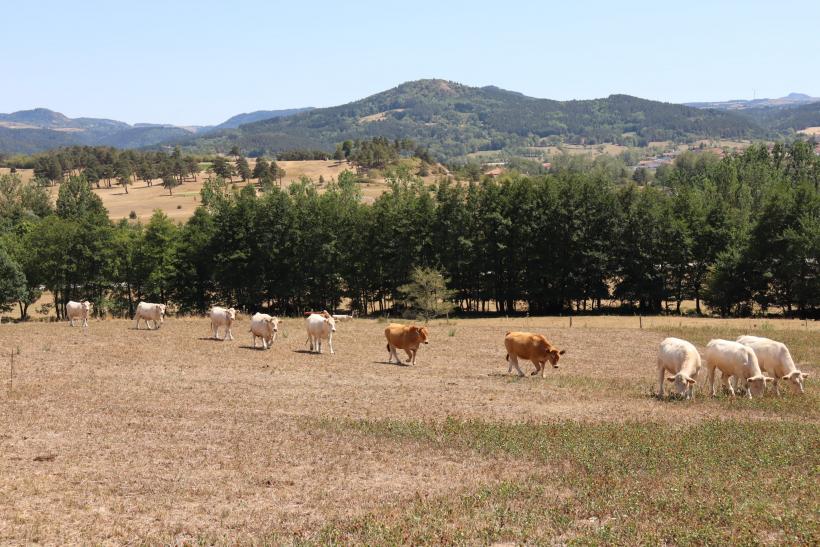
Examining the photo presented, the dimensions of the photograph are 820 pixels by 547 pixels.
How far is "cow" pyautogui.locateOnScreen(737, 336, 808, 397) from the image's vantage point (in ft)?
78.8

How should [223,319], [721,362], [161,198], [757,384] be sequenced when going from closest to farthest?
[757,384], [721,362], [223,319], [161,198]

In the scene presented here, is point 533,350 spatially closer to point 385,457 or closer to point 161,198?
point 385,457

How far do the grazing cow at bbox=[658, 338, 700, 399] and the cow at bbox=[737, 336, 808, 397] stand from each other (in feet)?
9.71

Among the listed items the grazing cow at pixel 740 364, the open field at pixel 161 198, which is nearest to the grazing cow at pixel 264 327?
the grazing cow at pixel 740 364

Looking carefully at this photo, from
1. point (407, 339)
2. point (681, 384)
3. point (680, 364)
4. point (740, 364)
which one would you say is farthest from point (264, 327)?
point (740, 364)

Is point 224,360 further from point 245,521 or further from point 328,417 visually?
point 245,521

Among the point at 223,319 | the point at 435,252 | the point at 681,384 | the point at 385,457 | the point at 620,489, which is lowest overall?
the point at 435,252

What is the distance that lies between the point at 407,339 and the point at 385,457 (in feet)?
49.4

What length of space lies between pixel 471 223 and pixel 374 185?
104m

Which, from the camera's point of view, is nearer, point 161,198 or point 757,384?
point 757,384

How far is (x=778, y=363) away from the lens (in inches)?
976

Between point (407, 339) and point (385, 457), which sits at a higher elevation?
point (385, 457)

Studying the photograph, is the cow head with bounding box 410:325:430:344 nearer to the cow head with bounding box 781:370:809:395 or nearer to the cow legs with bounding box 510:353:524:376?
the cow legs with bounding box 510:353:524:376

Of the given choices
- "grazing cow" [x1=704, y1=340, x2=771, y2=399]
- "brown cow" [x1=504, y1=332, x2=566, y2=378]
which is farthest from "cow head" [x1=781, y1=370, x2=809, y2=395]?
"brown cow" [x1=504, y1=332, x2=566, y2=378]
